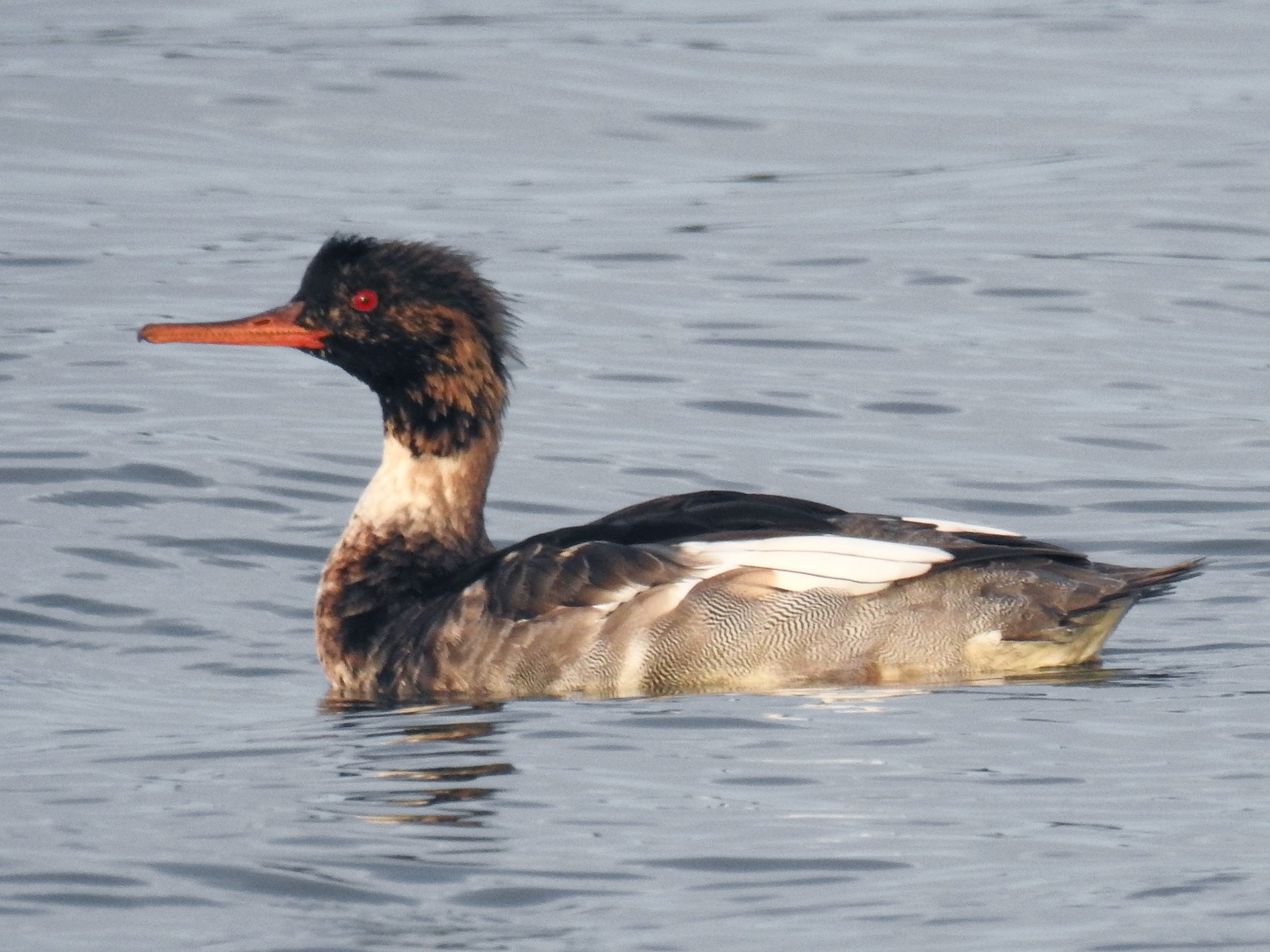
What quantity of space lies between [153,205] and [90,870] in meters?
12.2

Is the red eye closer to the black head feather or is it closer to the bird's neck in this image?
the black head feather

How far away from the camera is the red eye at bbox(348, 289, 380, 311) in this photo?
921 cm

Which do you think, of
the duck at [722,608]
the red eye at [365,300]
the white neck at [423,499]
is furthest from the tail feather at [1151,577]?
the red eye at [365,300]

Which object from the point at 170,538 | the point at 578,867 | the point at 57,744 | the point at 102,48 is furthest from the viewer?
the point at 102,48

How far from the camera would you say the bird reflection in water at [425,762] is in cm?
687

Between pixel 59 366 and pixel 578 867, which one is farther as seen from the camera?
pixel 59 366

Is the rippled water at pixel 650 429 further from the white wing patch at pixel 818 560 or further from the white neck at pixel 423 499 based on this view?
the white neck at pixel 423 499

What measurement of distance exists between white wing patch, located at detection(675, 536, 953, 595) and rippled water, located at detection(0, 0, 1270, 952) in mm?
430

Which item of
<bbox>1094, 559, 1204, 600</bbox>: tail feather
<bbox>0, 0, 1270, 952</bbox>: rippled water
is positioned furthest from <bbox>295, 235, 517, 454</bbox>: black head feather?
<bbox>1094, 559, 1204, 600</bbox>: tail feather

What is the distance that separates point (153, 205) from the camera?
17938 mm

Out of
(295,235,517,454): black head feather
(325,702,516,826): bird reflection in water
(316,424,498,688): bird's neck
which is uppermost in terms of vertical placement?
(295,235,517,454): black head feather

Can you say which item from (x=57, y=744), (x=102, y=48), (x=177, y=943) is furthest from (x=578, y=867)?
(x=102, y=48)

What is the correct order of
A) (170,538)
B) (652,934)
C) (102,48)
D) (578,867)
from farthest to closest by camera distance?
(102,48)
(170,538)
(578,867)
(652,934)

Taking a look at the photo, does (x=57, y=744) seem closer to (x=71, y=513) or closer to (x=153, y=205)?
(x=71, y=513)
